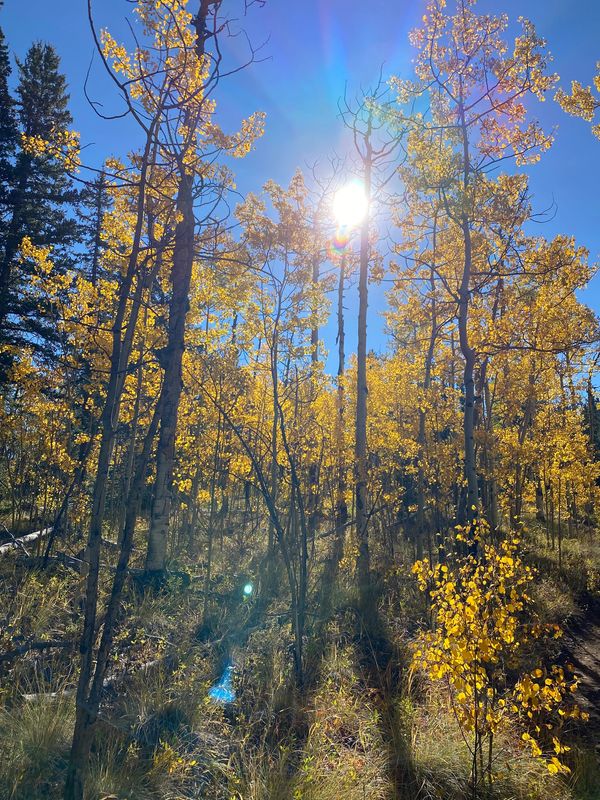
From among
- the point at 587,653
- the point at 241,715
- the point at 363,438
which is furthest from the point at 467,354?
the point at 241,715

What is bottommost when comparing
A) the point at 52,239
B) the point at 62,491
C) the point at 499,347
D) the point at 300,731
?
the point at 300,731

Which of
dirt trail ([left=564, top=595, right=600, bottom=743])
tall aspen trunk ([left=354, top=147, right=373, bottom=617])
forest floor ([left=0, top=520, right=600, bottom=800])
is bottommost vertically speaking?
dirt trail ([left=564, top=595, right=600, bottom=743])

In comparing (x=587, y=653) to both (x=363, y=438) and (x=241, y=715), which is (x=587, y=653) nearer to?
(x=363, y=438)

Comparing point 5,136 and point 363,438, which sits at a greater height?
point 5,136

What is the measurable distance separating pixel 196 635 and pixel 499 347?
558 cm

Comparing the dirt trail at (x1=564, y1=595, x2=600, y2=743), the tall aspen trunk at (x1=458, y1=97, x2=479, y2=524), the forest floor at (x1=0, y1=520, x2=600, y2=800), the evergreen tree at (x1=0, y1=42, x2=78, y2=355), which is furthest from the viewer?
the evergreen tree at (x1=0, y1=42, x2=78, y2=355)

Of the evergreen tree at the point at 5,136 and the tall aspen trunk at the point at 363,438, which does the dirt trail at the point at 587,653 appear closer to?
the tall aspen trunk at the point at 363,438

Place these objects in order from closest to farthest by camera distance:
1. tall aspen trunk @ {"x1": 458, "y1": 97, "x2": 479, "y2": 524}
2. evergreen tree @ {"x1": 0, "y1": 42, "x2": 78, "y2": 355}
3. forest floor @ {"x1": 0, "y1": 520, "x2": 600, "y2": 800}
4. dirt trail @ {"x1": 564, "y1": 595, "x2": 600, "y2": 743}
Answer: forest floor @ {"x1": 0, "y1": 520, "x2": 600, "y2": 800} → dirt trail @ {"x1": 564, "y1": 595, "x2": 600, "y2": 743} → tall aspen trunk @ {"x1": 458, "y1": 97, "x2": 479, "y2": 524} → evergreen tree @ {"x1": 0, "y1": 42, "x2": 78, "y2": 355}

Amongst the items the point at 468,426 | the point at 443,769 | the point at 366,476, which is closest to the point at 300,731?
the point at 443,769

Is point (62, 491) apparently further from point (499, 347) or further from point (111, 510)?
point (499, 347)

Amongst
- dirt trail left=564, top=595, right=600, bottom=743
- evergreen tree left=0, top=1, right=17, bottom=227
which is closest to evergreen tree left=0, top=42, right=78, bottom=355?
evergreen tree left=0, top=1, right=17, bottom=227

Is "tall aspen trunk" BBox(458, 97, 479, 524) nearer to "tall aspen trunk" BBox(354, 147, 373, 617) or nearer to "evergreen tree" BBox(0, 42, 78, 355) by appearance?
"tall aspen trunk" BBox(354, 147, 373, 617)

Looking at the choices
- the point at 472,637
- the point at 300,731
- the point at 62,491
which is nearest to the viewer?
the point at 472,637

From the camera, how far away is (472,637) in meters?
2.79
